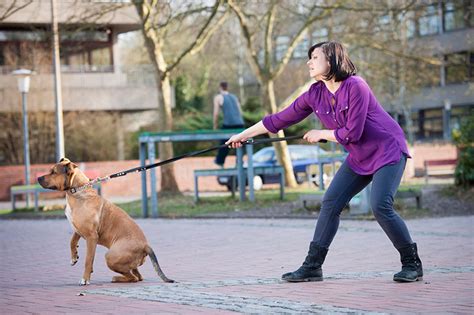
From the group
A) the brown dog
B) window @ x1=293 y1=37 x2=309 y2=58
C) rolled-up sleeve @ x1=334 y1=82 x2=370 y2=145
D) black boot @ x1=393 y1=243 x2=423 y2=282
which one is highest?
window @ x1=293 y1=37 x2=309 y2=58

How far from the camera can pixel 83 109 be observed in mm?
37500

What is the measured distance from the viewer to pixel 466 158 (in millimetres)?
18312

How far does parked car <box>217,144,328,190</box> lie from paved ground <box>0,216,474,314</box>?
574 inches

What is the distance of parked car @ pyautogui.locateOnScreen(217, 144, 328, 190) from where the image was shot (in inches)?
1158

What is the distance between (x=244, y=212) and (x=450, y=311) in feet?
38.0

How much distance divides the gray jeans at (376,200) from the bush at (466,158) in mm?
11067

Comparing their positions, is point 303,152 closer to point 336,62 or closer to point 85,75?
point 85,75

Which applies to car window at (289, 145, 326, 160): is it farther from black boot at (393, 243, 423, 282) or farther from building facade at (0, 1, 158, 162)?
black boot at (393, 243, 423, 282)

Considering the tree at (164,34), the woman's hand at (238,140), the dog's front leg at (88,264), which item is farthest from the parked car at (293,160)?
the woman's hand at (238,140)

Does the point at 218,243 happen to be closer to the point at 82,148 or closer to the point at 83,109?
the point at 82,148

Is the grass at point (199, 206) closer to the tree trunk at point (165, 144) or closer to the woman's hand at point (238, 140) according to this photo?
the tree trunk at point (165, 144)

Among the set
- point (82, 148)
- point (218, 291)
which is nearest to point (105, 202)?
point (218, 291)

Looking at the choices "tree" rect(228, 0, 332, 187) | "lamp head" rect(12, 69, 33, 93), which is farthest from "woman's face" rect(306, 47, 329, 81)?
"lamp head" rect(12, 69, 33, 93)

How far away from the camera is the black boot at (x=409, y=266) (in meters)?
7.48
